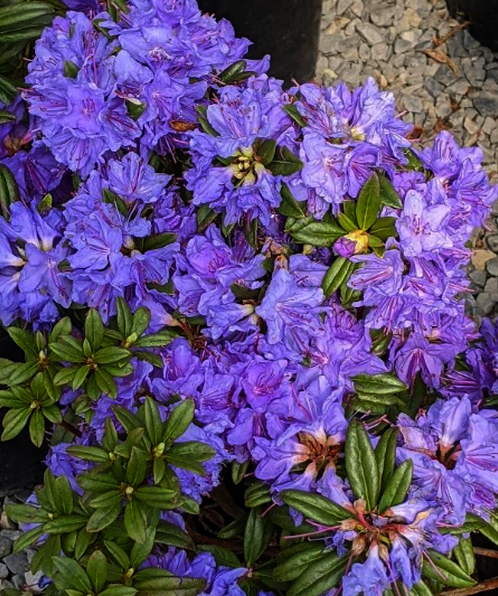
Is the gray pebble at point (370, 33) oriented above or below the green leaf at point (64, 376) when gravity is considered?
below

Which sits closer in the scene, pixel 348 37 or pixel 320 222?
pixel 320 222

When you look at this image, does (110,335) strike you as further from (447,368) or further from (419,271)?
(447,368)

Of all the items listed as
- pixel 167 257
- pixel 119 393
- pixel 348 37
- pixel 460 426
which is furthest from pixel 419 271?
pixel 348 37

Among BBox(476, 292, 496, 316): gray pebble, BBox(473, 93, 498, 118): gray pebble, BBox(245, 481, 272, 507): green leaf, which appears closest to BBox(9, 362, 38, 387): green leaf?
BBox(245, 481, 272, 507): green leaf

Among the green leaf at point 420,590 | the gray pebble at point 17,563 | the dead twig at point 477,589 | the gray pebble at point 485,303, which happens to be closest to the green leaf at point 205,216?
the green leaf at point 420,590

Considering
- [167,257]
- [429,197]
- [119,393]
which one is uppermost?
[429,197]

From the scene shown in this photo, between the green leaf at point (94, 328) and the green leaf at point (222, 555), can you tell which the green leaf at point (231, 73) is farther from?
the green leaf at point (222, 555)
